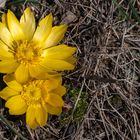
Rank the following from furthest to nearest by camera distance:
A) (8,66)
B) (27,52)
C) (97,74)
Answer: (97,74)
(27,52)
(8,66)

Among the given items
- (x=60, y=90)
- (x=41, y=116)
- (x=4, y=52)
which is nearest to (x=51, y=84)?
(x=60, y=90)

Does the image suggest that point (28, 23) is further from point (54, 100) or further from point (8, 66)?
point (54, 100)

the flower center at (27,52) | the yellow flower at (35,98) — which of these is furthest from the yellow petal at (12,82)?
the flower center at (27,52)

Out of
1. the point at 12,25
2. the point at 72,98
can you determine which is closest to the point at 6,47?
the point at 12,25

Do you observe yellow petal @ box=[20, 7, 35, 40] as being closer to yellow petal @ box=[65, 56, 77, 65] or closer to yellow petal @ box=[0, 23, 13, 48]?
yellow petal @ box=[0, 23, 13, 48]

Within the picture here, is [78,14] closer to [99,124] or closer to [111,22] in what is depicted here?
[111,22]

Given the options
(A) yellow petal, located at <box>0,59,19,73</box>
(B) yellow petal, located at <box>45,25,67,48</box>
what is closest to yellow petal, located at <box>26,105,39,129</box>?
(A) yellow petal, located at <box>0,59,19,73</box>
